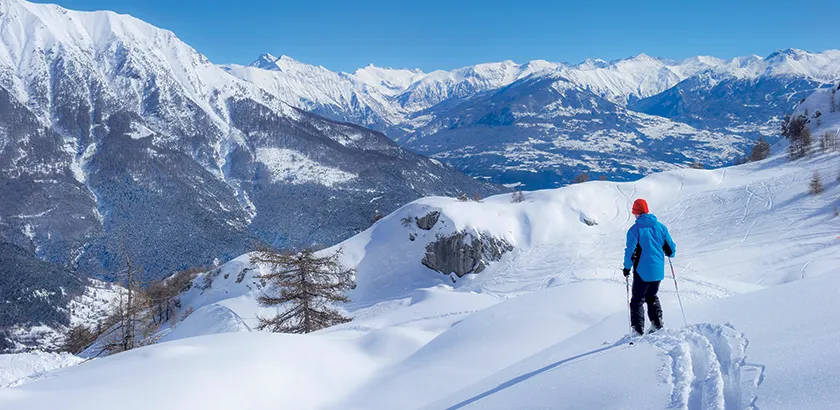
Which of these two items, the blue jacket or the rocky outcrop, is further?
the rocky outcrop

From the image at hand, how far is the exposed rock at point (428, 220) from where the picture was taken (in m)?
41.2

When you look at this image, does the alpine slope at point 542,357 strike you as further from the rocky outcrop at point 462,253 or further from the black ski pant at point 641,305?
the rocky outcrop at point 462,253

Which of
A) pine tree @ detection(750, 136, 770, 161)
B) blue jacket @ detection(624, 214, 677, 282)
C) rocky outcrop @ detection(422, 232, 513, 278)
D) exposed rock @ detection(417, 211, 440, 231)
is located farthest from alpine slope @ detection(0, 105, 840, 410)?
pine tree @ detection(750, 136, 770, 161)

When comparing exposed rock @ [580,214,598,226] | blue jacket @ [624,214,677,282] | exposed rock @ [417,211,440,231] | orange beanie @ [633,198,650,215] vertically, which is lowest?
exposed rock @ [580,214,598,226]

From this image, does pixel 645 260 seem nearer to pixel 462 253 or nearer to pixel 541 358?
pixel 541 358

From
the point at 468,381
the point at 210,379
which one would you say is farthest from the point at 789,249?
the point at 210,379

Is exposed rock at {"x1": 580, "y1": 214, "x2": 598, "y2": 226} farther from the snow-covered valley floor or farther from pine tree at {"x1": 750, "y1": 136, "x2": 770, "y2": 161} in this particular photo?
pine tree at {"x1": 750, "y1": 136, "x2": 770, "y2": 161}

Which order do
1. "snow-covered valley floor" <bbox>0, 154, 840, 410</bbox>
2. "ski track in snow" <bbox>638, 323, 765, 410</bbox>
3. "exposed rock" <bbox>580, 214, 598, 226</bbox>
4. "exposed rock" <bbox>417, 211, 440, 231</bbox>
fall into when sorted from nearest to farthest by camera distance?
"ski track in snow" <bbox>638, 323, 765, 410</bbox>
"snow-covered valley floor" <bbox>0, 154, 840, 410</bbox>
"exposed rock" <bbox>417, 211, 440, 231</bbox>
"exposed rock" <bbox>580, 214, 598, 226</bbox>

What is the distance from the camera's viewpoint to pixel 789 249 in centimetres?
2506

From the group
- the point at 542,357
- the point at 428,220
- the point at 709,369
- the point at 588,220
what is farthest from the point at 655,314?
the point at 588,220

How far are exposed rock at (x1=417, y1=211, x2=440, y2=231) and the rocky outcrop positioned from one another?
195 cm

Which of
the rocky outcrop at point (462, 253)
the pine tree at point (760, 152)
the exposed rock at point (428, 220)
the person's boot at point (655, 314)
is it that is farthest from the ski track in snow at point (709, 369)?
the pine tree at point (760, 152)

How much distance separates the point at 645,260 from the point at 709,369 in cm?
258

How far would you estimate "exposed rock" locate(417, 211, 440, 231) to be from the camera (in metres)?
41.2
